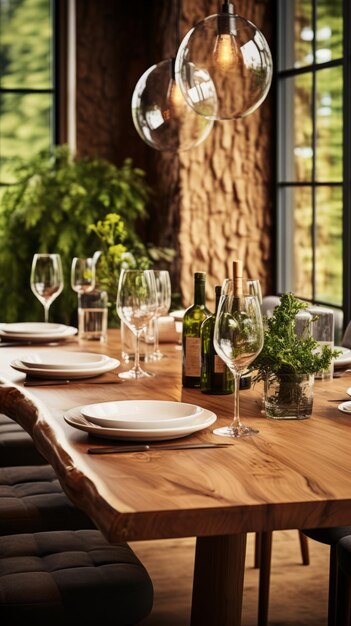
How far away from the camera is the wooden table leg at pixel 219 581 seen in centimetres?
186

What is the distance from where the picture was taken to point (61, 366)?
96.3 inches

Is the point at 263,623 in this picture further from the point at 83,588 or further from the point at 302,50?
the point at 302,50

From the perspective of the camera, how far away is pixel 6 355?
2.84 metres

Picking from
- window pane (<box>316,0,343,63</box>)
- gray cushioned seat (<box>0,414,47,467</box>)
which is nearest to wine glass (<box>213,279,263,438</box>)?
gray cushioned seat (<box>0,414,47,467</box>)

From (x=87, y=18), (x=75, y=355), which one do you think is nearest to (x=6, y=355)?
(x=75, y=355)

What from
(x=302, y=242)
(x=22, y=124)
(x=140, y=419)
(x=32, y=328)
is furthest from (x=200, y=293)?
(x=22, y=124)

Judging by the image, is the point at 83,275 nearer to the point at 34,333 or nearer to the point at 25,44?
the point at 34,333

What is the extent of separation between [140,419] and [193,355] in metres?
0.51

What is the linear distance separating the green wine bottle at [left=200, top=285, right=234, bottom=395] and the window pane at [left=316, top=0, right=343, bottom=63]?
8.96ft

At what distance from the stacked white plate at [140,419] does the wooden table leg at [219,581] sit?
24 centimetres

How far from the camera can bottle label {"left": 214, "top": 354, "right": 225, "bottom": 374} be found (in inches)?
89.0

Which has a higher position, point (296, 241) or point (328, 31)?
point (328, 31)

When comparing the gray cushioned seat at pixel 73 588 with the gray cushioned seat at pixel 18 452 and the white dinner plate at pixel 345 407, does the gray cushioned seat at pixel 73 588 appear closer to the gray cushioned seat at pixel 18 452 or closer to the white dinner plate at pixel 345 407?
the white dinner plate at pixel 345 407

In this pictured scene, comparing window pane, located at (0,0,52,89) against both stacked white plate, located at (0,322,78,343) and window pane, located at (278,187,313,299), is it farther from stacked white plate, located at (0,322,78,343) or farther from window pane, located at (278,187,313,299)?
stacked white plate, located at (0,322,78,343)
